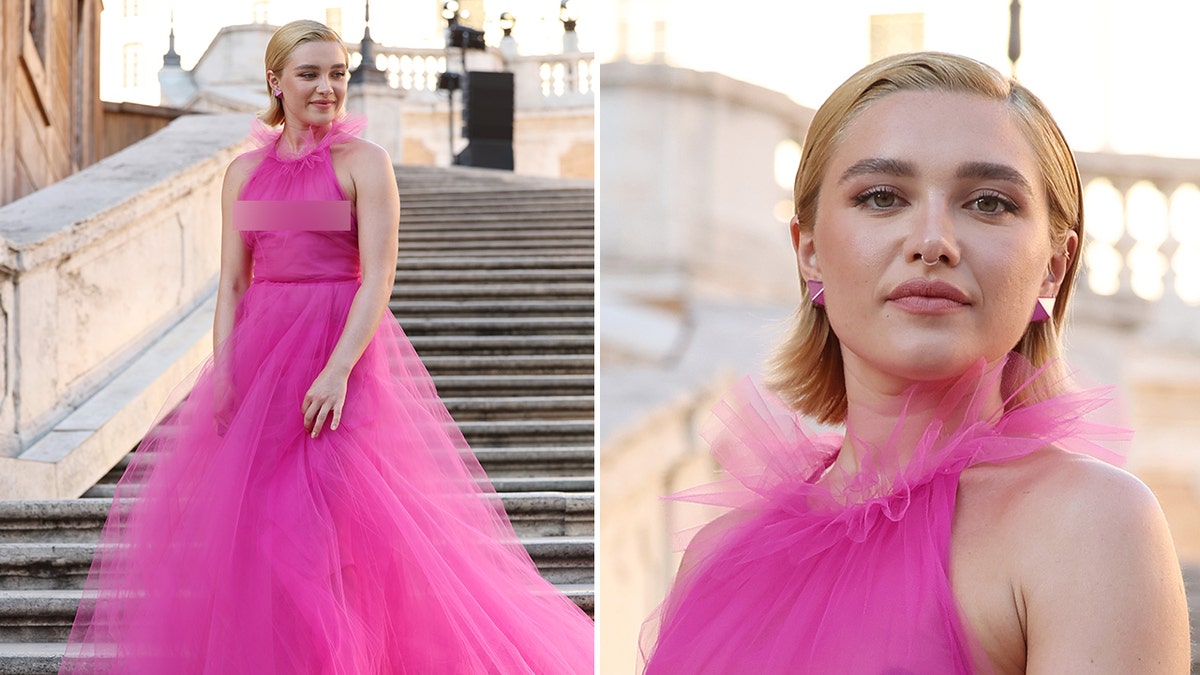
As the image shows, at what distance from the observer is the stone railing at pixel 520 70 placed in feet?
84.5

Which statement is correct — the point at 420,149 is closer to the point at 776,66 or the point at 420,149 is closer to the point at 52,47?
the point at 52,47

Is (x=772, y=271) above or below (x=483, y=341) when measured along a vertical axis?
above

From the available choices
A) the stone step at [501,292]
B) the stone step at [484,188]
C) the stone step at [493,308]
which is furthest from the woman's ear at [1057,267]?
the stone step at [484,188]

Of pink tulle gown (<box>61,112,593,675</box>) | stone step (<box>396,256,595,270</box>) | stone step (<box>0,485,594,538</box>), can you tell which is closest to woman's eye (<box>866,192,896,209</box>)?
pink tulle gown (<box>61,112,593,675</box>)

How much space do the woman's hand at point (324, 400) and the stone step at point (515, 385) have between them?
3569 mm

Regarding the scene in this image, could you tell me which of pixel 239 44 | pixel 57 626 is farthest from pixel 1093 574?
pixel 239 44

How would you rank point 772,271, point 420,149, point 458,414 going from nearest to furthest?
point 772,271, point 458,414, point 420,149

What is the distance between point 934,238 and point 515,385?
559cm

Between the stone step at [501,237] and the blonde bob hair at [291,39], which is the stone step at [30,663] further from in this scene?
the stone step at [501,237]

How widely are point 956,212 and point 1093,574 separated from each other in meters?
0.30

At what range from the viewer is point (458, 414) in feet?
20.6

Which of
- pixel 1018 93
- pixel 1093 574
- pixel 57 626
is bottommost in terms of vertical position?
pixel 57 626

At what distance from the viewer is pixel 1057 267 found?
3.84 ft

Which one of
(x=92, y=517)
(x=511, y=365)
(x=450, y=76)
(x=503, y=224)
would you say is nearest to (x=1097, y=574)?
(x=92, y=517)
